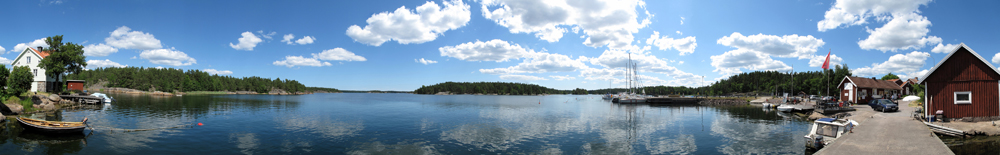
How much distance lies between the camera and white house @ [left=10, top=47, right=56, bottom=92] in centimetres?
5716

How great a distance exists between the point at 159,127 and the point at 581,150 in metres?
31.1

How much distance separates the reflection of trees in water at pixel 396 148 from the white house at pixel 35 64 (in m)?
70.1

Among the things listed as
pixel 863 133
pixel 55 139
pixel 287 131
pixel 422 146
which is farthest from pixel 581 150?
pixel 55 139

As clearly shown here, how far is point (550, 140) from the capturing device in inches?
987

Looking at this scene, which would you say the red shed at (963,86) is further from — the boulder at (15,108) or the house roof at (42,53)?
the house roof at (42,53)

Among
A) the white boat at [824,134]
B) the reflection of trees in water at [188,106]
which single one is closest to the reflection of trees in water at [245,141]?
the reflection of trees in water at [188,106]

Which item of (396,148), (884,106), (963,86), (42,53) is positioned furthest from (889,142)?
(42,53)

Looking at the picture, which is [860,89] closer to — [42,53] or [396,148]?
[396,148]

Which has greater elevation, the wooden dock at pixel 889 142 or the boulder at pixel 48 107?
the wooden dock at pixel 889 142

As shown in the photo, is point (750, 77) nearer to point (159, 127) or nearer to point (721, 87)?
point (721, 87)

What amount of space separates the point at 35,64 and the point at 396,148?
2880 inches

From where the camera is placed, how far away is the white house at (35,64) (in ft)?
188

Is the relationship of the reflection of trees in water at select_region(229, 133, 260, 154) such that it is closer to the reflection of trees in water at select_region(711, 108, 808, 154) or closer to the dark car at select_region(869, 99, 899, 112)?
the reflection of trees in water at select_region(711, 108, 808, 154)

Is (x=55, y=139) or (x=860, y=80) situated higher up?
(x=860, y=80)
